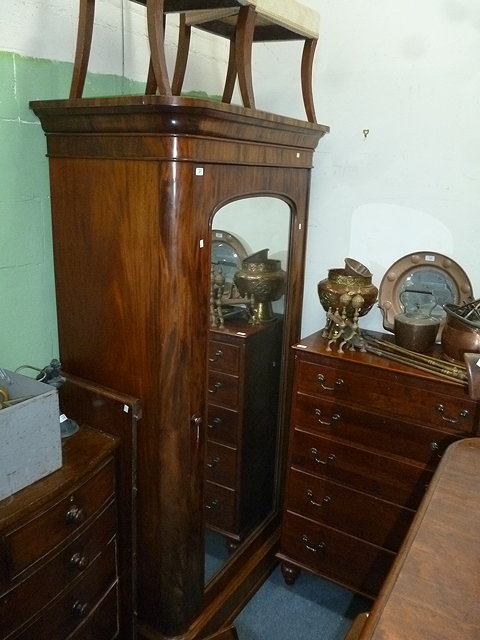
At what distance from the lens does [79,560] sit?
4.23ft

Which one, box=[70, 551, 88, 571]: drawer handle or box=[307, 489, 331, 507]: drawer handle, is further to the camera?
box=[307, 489, 331, 507]: drawer handle

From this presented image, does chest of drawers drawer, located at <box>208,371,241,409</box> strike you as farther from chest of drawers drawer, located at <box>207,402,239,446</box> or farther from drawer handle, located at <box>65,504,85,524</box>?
drawer handle, located at <box>65,504,85,524</box>

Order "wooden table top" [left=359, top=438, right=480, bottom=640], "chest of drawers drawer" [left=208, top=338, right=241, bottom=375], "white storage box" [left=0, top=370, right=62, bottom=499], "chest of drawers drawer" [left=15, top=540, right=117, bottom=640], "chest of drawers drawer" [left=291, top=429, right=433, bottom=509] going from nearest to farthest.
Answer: "wooden table top" [left=359, top=438, right=480, bottom=640] → "white storage box" [left=0, top=370, right=62, bottom=499] → "chest of drawers drawer" [left=15, top=540, right=117, bottom=640] → "chest of drawers drawer" [left=208, top=338, right=241, bottom=375] → "chest of drawers drawer" [left=291, top=429, right=433, bottom=509]

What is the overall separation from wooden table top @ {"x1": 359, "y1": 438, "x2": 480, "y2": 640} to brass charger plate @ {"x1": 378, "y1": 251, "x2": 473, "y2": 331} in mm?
942

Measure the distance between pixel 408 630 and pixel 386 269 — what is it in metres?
1.46

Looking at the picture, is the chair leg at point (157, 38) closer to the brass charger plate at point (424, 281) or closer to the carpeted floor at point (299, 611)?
the brass charger plate at point (424, 281)

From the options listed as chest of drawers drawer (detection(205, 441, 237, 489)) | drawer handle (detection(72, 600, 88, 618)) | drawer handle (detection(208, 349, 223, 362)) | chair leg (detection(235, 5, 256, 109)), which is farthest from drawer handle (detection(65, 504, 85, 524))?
chair leg (detection(235, 5, 256, 109))

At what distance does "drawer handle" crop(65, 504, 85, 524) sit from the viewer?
1.23 metres

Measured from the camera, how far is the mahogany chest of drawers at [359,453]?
5.37 feet

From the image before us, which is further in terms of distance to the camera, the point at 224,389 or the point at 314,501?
the point at 314,501

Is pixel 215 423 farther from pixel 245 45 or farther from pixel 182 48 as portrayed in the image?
pixel 182 48

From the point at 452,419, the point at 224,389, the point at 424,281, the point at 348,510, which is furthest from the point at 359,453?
the point at 424,281

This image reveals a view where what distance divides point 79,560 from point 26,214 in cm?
93

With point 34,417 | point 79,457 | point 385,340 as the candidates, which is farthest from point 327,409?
point 34,417
